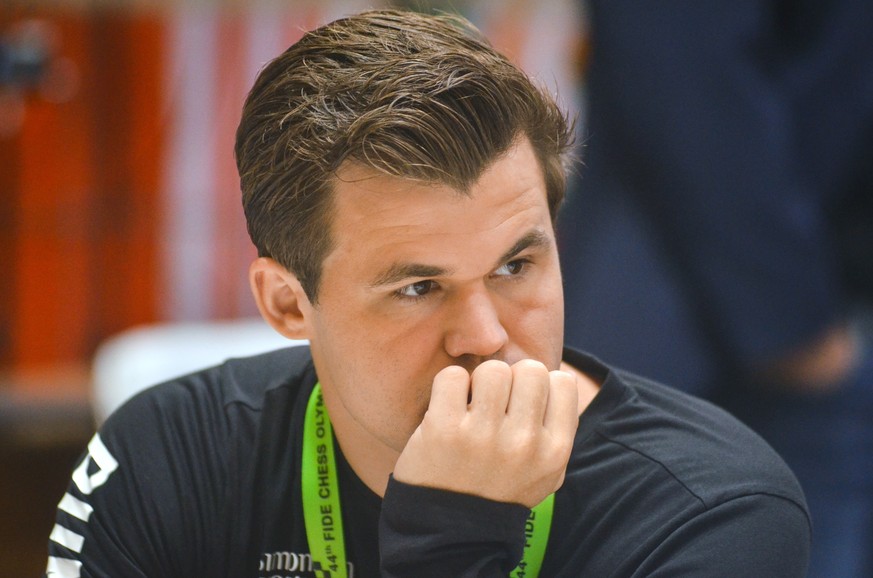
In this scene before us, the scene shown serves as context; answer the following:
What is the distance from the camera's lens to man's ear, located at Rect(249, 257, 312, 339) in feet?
6.12

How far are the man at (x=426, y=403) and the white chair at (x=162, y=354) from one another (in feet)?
3.87

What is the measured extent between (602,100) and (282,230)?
1402 millimetres

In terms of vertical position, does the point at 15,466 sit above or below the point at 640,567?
below

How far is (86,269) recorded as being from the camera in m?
5.30

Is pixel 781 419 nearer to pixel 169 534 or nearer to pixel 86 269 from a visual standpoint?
pixel 169 534

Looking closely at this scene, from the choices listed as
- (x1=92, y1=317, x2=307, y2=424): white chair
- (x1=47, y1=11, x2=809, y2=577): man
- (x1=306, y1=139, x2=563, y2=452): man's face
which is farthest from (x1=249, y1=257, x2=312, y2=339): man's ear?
(x1=92, y1=317, x2=307, y2=424): white chair

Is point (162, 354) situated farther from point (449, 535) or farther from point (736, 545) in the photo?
point (736, 545)

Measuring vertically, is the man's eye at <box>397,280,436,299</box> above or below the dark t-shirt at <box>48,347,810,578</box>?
above

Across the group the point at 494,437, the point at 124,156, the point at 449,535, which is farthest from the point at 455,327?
the point at 124,156

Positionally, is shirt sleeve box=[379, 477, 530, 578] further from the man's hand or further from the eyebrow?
the eyebrow

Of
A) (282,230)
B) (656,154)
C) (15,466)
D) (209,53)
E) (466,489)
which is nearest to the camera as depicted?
Result: (466,489)

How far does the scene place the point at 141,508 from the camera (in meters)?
1.91

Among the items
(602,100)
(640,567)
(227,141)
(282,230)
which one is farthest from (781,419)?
(227,141)

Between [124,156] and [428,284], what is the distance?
152 inches
